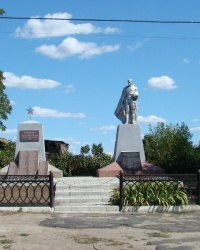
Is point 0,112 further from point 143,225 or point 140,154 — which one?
point 143,225

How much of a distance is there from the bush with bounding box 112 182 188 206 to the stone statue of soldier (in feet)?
29.7

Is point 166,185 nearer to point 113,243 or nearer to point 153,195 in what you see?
point 153,195

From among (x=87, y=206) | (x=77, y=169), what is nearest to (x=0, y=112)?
(x=77, y=169)

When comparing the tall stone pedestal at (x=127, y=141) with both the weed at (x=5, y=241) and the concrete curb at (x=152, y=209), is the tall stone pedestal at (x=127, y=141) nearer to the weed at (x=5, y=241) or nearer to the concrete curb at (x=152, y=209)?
the concrete curb at (x=152, y=209)

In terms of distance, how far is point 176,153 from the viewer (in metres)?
22.1

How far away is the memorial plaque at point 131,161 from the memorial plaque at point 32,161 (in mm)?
3984

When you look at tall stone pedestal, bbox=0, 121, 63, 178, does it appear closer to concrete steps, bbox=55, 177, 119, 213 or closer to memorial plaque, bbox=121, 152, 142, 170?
memorial plaque, bbox=121, 152, 142, 170

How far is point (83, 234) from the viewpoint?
7816mm

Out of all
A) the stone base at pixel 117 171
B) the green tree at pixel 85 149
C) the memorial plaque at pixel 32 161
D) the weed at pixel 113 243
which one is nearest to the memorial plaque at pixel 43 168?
the memorial plaque at pixel 32 161

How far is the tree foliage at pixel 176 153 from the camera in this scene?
20.4 m

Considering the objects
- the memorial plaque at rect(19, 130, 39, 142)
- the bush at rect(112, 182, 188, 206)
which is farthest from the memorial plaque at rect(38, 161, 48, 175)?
the bush at rect(112, 182, 188, 206)

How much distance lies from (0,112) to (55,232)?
2205 centimetres

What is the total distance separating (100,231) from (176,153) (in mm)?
14532

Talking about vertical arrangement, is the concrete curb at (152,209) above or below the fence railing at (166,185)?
below
